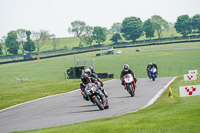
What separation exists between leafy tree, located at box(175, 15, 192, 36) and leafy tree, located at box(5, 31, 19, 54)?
66.1 metres

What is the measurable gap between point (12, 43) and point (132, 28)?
165 ft

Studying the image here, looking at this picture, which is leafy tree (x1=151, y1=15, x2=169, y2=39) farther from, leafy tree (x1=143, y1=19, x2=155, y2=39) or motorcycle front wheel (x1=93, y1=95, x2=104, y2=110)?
motorcycle front wheel (x1=93, y1=95, x2=104, y2=110)

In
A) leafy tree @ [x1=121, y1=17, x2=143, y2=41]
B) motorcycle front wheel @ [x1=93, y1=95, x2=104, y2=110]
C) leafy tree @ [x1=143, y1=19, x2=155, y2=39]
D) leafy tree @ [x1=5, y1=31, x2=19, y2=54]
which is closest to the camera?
motorcycle front wheel @ [x1=93, y1=95, x2=104, y2=110]

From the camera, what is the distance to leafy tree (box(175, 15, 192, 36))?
158500mm

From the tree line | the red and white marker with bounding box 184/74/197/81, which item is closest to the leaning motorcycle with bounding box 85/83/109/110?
the red and white marker with bounding box 184/74/197/81

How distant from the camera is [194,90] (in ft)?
41.7

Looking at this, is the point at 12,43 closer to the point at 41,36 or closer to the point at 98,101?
the point at 41,36

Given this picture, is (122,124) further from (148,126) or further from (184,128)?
(184,128)

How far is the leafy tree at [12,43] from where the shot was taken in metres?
163

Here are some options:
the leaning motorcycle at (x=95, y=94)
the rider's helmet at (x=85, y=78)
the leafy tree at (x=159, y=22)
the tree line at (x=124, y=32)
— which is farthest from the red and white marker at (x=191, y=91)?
the leafy tree at (x=159, y=22)

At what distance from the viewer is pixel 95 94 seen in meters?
14.6

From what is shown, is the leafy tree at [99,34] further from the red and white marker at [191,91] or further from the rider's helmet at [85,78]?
the red and white marker at [191,91]

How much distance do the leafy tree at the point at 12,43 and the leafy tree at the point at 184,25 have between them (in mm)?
66135

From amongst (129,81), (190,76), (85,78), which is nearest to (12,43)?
(190,76)
